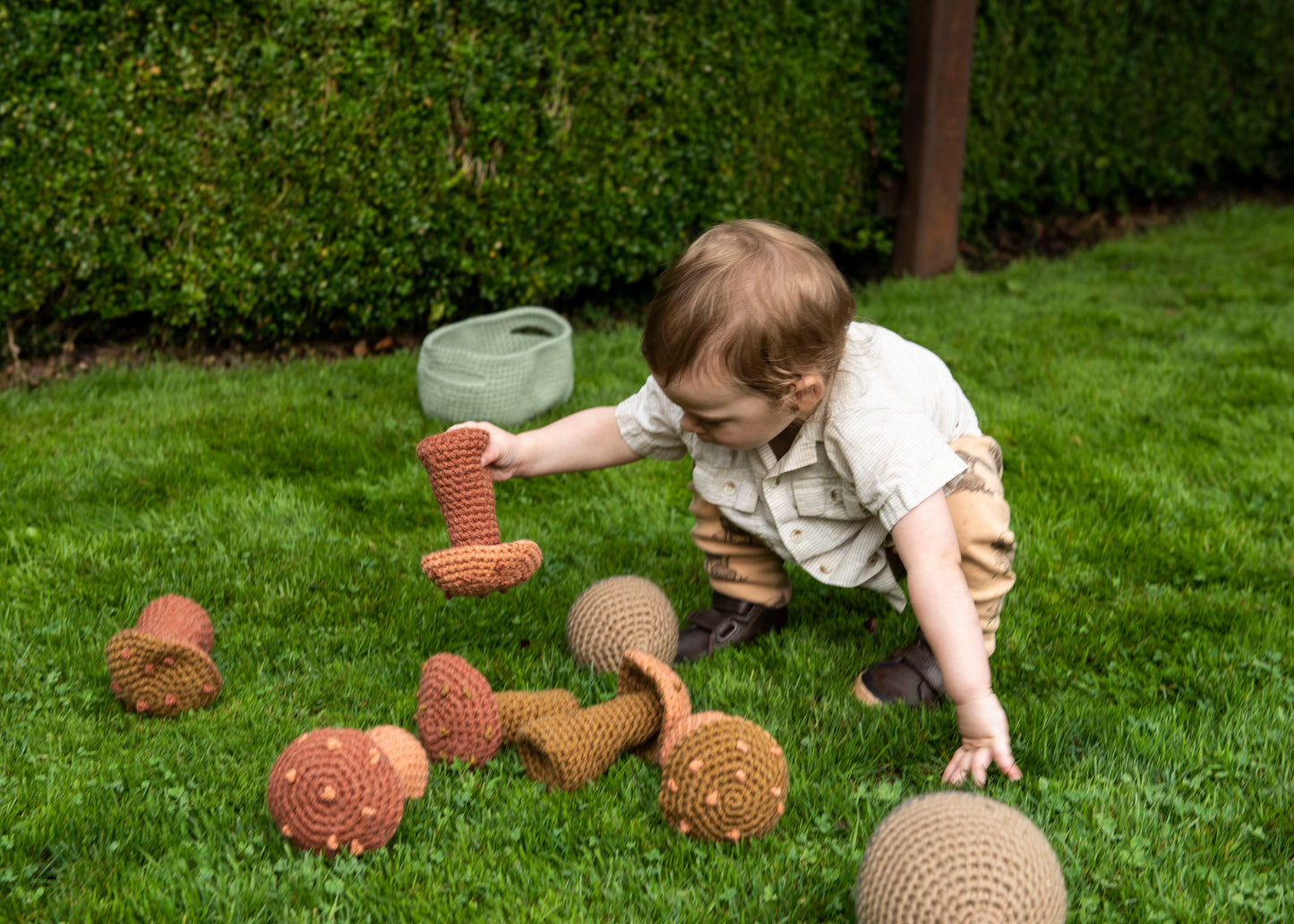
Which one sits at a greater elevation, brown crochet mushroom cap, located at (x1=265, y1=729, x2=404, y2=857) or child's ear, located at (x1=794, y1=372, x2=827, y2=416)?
child's ear, located at (x1=794, y1=372, x2=827, y2=416)

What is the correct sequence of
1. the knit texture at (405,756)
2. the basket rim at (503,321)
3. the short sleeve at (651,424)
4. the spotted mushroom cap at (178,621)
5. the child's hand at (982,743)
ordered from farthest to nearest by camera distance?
the basket rim at (503,321)
the short sleeve at (651,424)
the spotted mushroom cap at (178,621)
the child's hand at (982,743)
the knit texture at (405,756)

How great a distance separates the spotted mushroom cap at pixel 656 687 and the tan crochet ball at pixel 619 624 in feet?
0.59

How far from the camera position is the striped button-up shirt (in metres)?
2.14

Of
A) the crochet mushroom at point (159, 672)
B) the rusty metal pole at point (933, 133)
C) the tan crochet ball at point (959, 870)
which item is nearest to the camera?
the tan crochet ball at point (959, 870)

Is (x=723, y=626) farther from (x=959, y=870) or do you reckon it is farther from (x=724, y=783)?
(x=959, y=870)

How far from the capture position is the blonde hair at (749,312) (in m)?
2.01

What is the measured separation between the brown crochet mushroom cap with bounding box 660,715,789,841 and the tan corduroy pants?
0.69 m

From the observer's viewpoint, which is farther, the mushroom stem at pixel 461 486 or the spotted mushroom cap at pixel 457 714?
the mushroom stem at pixel 461 486

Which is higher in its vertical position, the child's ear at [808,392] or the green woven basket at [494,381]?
the child's ear at [808,392]

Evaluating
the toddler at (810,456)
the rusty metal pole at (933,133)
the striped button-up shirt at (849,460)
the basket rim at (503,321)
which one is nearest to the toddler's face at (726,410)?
the toddler at (810,456)

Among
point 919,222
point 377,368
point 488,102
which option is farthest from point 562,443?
point 919,222

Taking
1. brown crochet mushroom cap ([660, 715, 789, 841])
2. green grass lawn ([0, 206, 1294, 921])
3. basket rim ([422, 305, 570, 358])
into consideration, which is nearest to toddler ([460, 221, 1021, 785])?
green grass lawn ([0, 206, 1294, 921])

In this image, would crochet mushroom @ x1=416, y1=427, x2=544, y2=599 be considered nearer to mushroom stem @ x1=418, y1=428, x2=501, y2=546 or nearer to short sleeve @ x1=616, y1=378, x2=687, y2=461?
mushroom stem @ x1=418, y1=428, x2=501, y2=546

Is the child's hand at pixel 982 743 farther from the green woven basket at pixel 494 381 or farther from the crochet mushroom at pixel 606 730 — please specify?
the green woven basket at pixel 494 381
